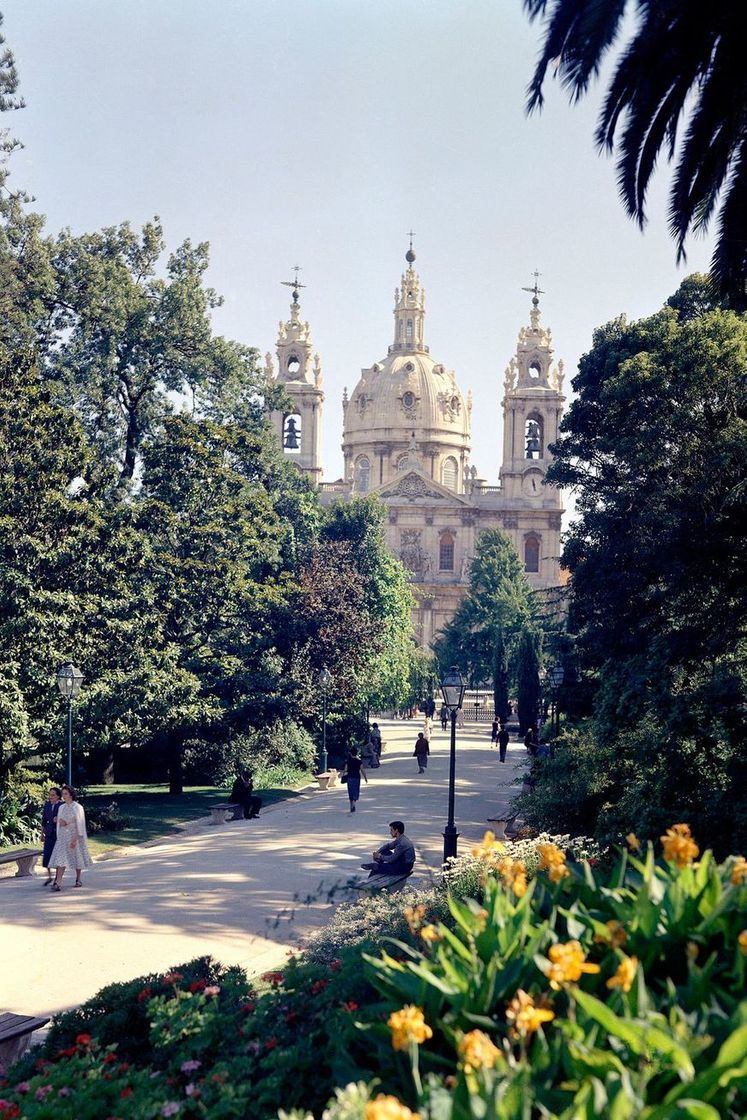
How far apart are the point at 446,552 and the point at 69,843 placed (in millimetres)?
78506

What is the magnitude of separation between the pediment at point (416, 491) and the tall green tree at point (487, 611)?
40.1 feet

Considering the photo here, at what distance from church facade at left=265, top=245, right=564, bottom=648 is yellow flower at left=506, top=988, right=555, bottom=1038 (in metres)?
83.1

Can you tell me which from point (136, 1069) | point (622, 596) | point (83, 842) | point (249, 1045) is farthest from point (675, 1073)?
point (622, 596)

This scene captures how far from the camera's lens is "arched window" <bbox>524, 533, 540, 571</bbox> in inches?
3666

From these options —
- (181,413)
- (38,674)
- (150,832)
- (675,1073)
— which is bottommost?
(150,832)

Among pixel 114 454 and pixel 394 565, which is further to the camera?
pixel 394 565

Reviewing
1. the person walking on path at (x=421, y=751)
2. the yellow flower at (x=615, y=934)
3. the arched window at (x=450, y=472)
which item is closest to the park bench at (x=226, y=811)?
the person walking on path at (x=421, y=751)

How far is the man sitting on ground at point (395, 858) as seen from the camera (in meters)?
13.9

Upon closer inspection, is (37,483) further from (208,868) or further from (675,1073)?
(675,1073)

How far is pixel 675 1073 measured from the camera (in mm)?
3896

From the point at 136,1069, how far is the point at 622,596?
619 inches

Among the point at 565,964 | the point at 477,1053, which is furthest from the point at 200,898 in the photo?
the point at 477,1053

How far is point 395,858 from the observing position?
14000mm

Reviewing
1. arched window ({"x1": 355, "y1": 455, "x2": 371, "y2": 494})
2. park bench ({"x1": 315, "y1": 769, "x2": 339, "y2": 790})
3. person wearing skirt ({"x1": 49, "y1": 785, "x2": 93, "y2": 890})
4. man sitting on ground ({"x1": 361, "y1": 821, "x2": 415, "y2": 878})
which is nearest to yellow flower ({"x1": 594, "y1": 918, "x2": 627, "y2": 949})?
man sitting on ground ({"x1": 361, "y1": 821, "x2": 415, "y2": 878})
